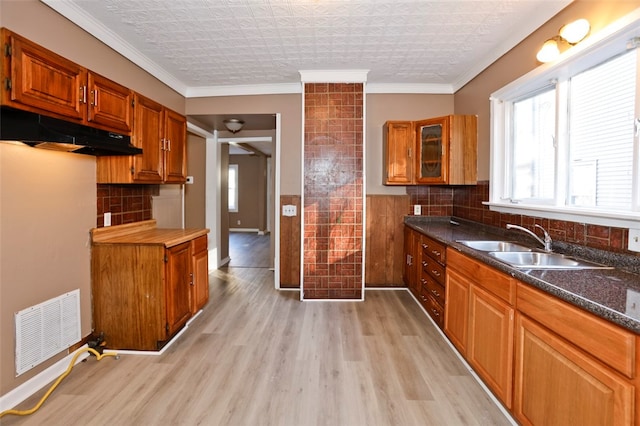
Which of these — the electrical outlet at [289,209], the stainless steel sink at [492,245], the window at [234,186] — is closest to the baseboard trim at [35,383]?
the electrical outlet at [289,209]

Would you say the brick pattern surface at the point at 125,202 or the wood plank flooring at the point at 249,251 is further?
the wood plank flooring at the point at 249,251

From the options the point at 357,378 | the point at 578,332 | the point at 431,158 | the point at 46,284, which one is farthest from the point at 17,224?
the point at 431,158

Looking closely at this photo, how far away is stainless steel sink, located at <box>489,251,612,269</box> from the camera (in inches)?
67.1

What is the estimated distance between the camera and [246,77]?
11.9 ft

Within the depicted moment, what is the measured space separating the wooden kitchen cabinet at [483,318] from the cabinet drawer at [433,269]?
17 centimetres

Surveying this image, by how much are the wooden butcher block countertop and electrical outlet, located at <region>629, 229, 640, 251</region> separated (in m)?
2.99

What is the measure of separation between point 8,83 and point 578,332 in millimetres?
2896

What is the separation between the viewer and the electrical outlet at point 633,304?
105cm

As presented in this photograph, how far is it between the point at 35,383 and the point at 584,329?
305 cm

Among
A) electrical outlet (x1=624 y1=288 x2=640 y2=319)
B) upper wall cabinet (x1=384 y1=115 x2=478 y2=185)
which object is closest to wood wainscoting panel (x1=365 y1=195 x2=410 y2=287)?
upper wall cabinet (x1=384 y1=115 x2=478 y2=185)

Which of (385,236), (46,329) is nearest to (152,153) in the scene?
(46,329)

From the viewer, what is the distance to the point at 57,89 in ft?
6.19

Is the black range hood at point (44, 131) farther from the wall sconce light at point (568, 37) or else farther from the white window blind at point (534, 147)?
the white window blind at point (534, 147)

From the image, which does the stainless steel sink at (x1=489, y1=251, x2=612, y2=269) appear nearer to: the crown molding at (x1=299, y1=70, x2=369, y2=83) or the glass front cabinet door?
the glass front cabinet door
